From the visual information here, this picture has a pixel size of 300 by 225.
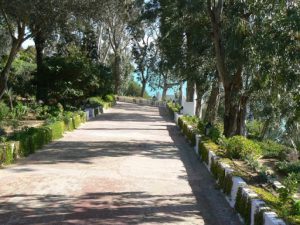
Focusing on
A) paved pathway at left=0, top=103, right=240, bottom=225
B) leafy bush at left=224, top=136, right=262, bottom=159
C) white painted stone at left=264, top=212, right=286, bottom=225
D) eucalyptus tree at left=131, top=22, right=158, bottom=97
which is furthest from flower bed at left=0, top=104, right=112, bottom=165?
eucalyptus tree at left=131, top=22, right=158, bottom=97

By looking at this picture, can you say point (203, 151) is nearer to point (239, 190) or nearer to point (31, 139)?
point (31, 139)

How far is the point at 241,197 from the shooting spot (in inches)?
346

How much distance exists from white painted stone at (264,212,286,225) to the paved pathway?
165 centimetres

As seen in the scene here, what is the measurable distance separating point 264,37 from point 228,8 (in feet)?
25.2

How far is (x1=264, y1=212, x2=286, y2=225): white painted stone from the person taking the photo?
6.78m

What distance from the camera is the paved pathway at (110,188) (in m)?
8.80

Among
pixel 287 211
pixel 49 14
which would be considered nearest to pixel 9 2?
pixel 49 14

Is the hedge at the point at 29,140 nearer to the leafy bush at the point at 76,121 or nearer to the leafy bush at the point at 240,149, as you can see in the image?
the leafy bush at the point at 76,121

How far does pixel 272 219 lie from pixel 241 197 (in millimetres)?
1896

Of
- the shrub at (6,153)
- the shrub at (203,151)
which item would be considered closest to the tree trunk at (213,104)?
the shrub at (203,151)

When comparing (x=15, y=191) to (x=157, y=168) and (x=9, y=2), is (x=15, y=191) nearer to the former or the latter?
(x=157, y=168)

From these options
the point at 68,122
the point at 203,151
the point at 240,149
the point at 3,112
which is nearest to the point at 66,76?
the point at 3,112

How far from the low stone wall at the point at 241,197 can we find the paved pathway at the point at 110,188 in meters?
0.23

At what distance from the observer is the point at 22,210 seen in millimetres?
8898
